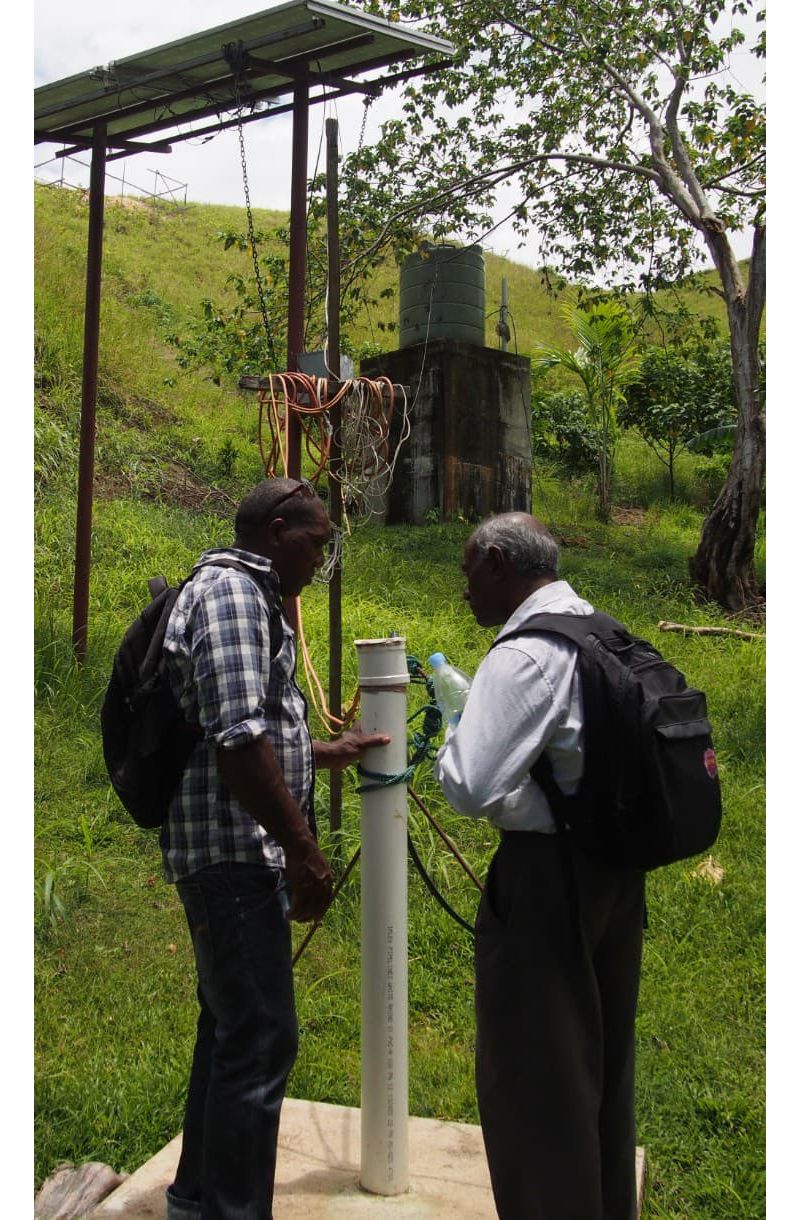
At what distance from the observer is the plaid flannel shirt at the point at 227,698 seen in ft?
7.66

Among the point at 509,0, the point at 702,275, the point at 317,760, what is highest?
the point at 509,0

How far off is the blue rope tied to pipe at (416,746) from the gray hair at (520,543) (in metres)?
0.64

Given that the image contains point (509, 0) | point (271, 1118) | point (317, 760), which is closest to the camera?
point (271, 1118)

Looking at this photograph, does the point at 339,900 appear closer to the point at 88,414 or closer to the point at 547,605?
the point at 547,605

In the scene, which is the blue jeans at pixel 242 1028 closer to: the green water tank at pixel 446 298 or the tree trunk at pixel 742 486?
the tree trunk at pixel 742 486

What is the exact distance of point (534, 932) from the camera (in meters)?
2.24

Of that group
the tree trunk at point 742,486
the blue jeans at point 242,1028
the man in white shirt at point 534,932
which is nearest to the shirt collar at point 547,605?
the man in white shirt at point 534,932

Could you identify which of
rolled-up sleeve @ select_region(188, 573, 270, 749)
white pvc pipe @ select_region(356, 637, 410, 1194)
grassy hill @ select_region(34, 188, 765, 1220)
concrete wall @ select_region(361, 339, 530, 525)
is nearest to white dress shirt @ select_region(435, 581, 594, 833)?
rolled-up sleeve @ select_region(188, 573, 270, 749)

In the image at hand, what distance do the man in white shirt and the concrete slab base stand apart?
700 millimetres

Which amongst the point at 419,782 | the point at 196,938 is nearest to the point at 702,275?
the point at 419,782

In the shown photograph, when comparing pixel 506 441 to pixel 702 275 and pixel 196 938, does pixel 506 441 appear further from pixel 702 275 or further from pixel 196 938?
pixel 196 938

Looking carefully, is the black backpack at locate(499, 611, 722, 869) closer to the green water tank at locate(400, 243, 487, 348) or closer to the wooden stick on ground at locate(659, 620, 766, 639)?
the wooden stick on ground at locate(659, 620, 766, 639)

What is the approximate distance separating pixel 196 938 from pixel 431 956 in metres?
2.49

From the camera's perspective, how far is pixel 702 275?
473 inches
